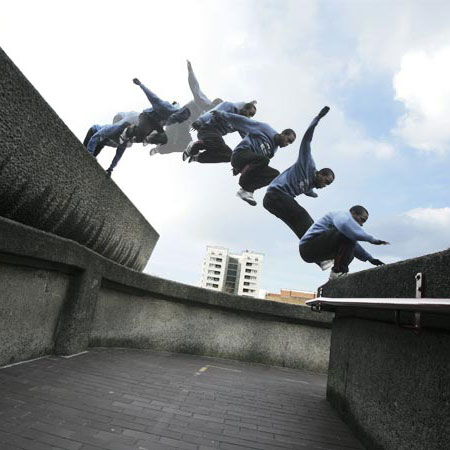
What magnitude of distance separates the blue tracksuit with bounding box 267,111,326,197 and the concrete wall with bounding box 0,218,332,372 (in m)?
5.67

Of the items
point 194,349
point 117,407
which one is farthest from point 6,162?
point 194,349

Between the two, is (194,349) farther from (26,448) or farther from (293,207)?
(293,207)

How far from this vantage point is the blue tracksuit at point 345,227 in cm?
915

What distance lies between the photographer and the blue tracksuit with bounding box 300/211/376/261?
915 centimetres

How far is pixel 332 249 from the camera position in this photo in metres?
10.1

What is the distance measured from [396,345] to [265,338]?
5.00 m

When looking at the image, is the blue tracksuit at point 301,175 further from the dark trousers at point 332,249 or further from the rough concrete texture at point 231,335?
the rough concrete texture at point 231,335

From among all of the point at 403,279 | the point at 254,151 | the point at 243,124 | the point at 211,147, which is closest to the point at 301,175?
the point at 254,151

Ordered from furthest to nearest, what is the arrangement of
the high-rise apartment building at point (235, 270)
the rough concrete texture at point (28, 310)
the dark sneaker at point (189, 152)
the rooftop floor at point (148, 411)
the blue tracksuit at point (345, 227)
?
1. the high-rise apartment building at point (235, 270)
2. the dark sneaker at point (189, 152)
3. the blue tracksuit at point (345, 227)
4. the rough concrete texture at point (28, 310)
5. the rooftop floor at point (148, 411)

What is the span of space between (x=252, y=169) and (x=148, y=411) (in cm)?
1050

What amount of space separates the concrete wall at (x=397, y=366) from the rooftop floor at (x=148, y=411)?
14.7 inches

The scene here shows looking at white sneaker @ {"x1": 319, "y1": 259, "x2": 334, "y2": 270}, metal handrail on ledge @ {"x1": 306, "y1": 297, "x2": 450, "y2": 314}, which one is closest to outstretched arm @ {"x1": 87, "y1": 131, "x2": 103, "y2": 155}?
white sneaker @ {"x1": 319, "y1": 259, "x2": 334, "y2": 270}

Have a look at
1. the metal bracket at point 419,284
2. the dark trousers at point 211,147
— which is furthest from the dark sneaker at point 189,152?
the metal bracket at point 419,284

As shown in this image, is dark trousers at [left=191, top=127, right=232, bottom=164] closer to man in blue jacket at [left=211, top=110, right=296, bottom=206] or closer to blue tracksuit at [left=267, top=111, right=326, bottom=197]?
man in blue jacket at [left=211, top=110, right=296, bottom=206]
